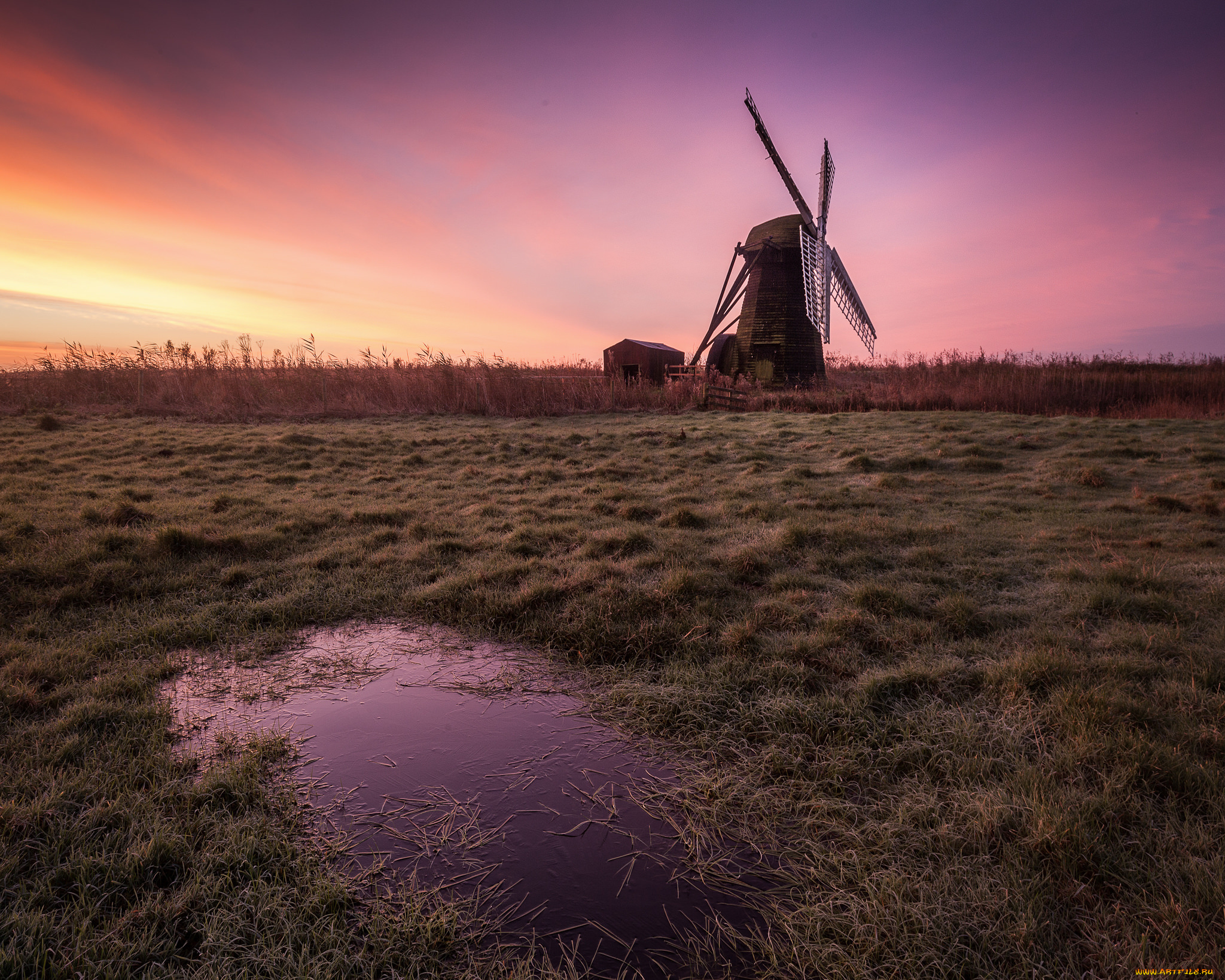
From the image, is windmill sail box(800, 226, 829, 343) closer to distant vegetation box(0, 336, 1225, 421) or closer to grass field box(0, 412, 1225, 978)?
distant vegetation box(0, 336, 1225, 421)

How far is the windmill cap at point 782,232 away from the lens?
2541cm

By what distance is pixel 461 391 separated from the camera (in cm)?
2144

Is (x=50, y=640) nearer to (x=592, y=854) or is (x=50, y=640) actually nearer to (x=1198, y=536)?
(x=592, y=854)

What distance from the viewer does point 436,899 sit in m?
2.45

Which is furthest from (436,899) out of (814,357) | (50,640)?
(814,357)

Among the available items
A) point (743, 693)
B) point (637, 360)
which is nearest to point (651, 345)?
point (637, 360)

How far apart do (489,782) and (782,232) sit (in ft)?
89.1

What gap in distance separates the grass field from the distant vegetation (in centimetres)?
1050

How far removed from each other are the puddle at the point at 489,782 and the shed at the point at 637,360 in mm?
24335

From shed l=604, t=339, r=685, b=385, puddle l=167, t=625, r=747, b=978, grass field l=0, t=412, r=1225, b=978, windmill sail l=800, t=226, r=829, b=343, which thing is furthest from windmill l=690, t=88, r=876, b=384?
puddle l=167, t=625, r=747, b=978

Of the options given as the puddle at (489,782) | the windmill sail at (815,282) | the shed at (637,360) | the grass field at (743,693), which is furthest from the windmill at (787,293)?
the puddle at (489,782)

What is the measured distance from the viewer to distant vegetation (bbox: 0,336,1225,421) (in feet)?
63.2

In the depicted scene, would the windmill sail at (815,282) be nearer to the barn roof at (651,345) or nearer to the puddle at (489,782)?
the barn roof at (651,345)

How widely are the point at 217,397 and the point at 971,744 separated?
22.6 meters
